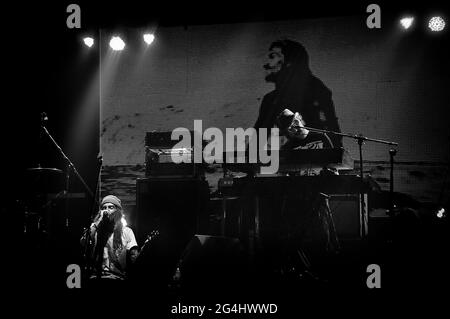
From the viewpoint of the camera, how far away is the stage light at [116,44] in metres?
A: 6.53

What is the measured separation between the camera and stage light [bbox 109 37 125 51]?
653 cm

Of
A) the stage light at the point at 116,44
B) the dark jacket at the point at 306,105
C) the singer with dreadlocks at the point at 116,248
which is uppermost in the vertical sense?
the stage light at the point at 116,44

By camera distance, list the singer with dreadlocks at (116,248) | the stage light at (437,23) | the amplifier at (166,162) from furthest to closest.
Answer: the stage light at (437,23)
the amplifier at (166,162)
the singer with dreadlocks at (116,248)

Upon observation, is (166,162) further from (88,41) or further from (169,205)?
(88,41)

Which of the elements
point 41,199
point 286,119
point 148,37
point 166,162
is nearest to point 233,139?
point 286,119

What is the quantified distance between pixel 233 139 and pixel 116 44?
232 centimetres

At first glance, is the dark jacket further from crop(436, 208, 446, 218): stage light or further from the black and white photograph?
crop(436, 208, 446, 218): stage light

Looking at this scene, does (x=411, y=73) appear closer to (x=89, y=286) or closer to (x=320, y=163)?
(x=320, y=163)

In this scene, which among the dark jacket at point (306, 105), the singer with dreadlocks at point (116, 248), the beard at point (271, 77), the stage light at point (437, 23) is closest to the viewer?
the singer with dreadlocks at point (116, 248)

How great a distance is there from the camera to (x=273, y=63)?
20.8ft

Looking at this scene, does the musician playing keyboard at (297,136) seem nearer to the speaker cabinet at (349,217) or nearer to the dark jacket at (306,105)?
the dark jacket at (306,105)

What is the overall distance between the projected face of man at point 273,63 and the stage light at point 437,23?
2050mm

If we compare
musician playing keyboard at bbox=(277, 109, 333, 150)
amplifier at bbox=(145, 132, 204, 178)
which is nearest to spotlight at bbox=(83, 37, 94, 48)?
amplifier at bbox=(145, 132, 204, 178)

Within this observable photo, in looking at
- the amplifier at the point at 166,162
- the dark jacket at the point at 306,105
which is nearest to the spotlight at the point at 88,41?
the amplifier at the point at 166,162
